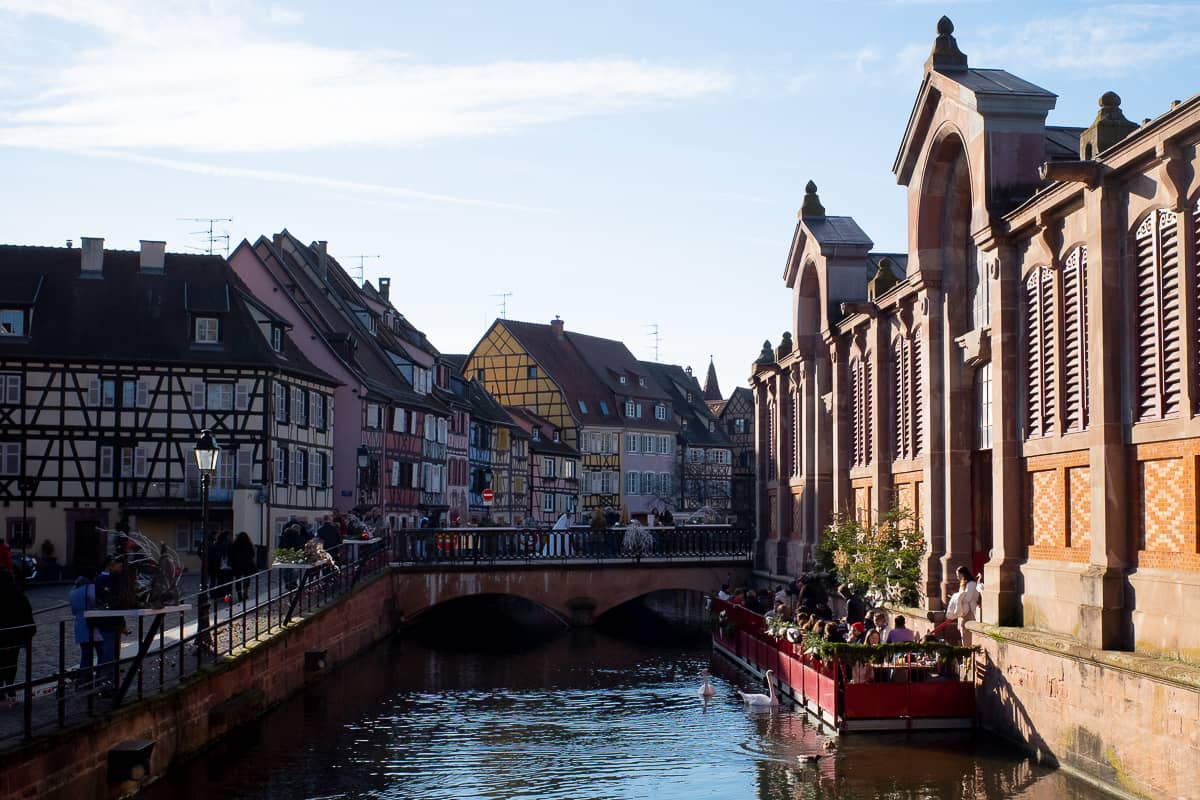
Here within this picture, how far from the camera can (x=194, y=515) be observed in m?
50.5

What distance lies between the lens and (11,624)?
17719 millimetres

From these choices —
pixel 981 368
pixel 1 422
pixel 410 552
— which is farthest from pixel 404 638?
pixel 981 368

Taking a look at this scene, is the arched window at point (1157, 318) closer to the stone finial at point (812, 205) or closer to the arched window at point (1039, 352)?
the arched window at point (1039, 352)

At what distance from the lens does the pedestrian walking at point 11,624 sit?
56.9 ft

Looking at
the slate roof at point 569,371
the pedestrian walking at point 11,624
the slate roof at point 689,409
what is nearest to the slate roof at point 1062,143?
the pedestrian walking at point 11,624

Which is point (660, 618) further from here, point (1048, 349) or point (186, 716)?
point (186, 716)

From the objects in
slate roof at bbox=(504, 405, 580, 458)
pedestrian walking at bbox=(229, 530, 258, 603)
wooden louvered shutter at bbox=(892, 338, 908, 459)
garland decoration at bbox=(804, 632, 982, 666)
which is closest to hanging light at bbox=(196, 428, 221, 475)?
pedestrian walking at bbox=(229, 530, 258, 603)

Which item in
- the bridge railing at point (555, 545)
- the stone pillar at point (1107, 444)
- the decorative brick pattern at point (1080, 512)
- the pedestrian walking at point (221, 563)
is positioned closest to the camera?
the stone pillar at point (1107, 444)

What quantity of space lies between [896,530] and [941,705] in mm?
7191

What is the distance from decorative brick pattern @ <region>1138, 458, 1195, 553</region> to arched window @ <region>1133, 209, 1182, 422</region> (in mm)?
651

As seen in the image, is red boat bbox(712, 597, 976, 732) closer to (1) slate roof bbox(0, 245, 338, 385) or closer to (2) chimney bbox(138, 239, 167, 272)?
(1) slate roof bbox(0, 245, 338, 385)

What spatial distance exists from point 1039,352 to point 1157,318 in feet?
13.4

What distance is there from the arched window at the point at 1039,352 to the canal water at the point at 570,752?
488cm

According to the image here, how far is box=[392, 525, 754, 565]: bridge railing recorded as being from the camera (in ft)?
145
